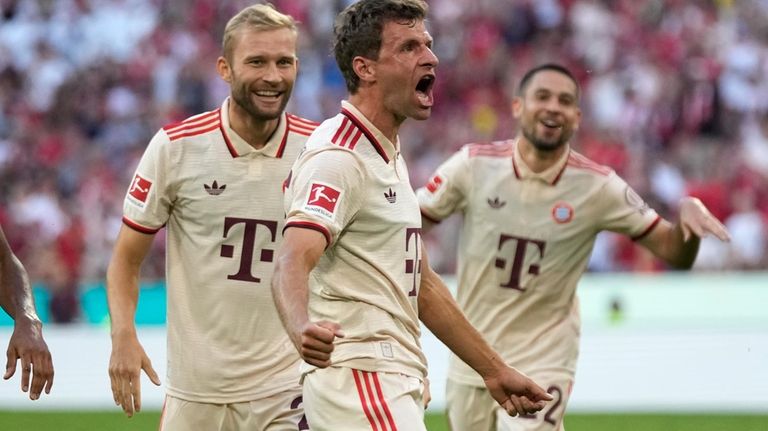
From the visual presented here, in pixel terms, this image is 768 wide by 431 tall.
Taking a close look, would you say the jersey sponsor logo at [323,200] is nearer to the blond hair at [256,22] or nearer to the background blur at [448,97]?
the blond hair at [256,22]

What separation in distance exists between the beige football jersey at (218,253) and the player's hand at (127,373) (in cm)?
54

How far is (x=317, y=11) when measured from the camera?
2253 centimetres

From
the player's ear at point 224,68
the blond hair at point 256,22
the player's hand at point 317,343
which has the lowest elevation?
the player's hand at point 317,343

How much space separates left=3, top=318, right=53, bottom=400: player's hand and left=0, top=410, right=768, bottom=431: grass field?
7.88 m

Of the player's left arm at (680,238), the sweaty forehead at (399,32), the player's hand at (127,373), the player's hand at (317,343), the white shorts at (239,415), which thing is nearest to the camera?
the player's hand at (317,343)

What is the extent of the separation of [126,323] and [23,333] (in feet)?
3.03

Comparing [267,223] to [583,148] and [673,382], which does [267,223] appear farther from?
[583,148]

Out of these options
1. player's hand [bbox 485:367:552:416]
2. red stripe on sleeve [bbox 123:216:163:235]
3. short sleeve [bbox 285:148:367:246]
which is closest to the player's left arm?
player's hand [bbox 485:367:552:416]

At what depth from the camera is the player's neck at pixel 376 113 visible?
617 cm

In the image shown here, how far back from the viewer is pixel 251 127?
24.4ft

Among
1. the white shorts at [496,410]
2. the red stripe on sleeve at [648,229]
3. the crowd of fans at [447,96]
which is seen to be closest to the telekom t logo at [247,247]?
the white shorts at [496,410]

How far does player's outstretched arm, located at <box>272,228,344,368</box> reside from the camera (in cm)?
520

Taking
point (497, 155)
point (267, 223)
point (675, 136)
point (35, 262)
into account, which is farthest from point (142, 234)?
point (675, 136)

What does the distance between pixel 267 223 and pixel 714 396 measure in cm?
885
